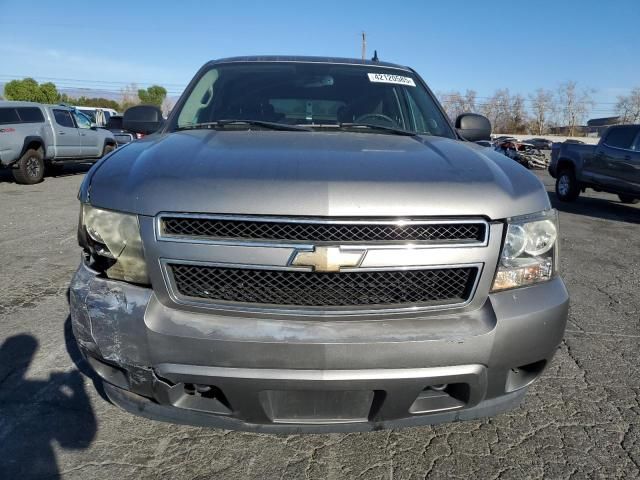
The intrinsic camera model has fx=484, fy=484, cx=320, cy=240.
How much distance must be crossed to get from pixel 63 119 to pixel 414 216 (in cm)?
1451

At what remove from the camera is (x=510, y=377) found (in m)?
1.93

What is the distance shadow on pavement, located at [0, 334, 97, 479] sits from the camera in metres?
2.15

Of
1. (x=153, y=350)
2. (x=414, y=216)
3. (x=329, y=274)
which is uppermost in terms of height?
(x=414, y=216)

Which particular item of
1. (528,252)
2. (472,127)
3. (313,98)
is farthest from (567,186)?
(528,252)

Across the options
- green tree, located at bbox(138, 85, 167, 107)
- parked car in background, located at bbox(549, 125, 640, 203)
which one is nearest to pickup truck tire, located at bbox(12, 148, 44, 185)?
parked car in background, located at bbox(549, 125, 640, 203)

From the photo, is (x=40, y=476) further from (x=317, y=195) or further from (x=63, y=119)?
(x=63, y=119)

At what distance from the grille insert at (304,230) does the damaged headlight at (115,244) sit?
0.15 meters

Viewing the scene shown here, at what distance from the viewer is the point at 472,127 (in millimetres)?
3482

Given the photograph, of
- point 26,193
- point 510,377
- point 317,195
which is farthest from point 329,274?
point 26,193

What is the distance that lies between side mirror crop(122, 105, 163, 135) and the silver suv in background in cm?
992

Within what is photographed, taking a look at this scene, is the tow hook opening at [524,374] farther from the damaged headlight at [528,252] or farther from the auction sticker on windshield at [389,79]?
the auction sticker on windshield at [389,79]

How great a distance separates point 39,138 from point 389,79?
1191 centimetres

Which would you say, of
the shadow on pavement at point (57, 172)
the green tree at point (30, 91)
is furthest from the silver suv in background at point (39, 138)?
the green tree at point (30, 91)

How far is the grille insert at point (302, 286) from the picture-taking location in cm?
179
